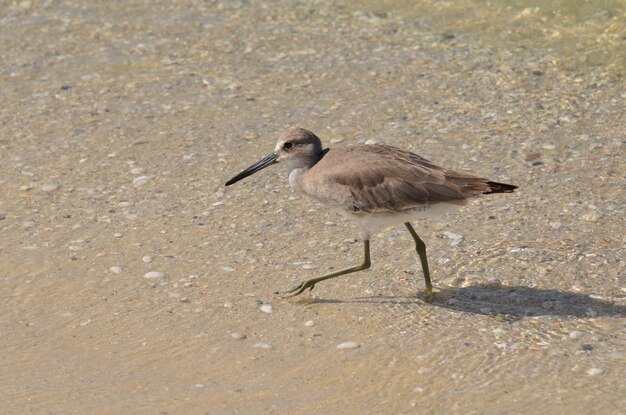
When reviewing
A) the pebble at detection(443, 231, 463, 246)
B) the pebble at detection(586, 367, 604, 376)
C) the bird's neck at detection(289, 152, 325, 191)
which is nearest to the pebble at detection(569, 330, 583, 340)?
the pebble at detection(586, 367, 604, 376)

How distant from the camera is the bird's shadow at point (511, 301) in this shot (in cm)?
618

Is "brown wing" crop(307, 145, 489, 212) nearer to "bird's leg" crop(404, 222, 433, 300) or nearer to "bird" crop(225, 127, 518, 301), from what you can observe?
"bird" crop(225, 127, 518, 301)

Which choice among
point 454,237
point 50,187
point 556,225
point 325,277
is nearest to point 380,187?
point 325,277

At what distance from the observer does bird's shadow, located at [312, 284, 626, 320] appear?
6.18m

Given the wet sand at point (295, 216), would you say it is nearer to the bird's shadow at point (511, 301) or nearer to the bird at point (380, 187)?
the bird's shadow at point (511, 301)

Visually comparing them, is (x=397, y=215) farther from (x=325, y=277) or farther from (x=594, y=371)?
(x=594, y=371)

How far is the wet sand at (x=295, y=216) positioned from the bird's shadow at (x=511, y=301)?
19 millimetres

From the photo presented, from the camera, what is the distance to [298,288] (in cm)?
650

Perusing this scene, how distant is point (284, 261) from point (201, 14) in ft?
16.7

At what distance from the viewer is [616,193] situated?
7.59 meters

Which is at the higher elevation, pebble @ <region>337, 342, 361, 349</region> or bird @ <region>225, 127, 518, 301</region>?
bird @ <region>225, 127, 518, 301</region>

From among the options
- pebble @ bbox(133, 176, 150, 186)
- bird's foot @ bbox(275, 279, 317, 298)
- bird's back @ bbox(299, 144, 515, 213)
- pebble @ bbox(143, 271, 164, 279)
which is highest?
bird's back @ bbox(299, 144, 515, 213)

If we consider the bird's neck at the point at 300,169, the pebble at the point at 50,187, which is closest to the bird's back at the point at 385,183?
the bird's neck at the point at 300,169

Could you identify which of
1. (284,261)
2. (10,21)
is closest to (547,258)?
(284,261)
